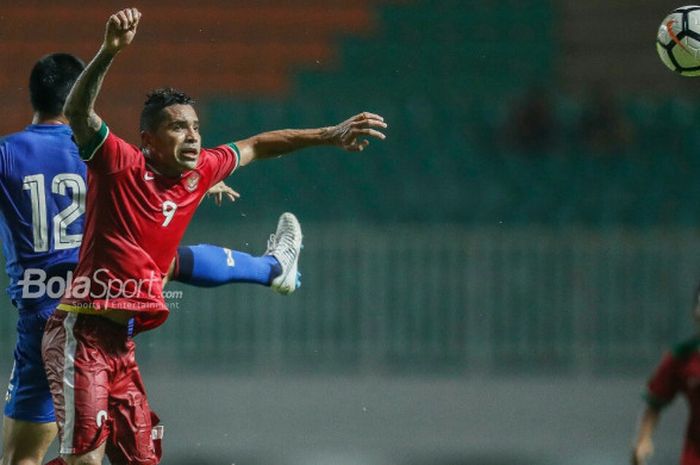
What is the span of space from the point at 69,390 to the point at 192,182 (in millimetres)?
921

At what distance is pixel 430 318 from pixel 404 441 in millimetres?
1524

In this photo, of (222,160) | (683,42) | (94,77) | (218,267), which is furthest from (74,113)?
(683,42)

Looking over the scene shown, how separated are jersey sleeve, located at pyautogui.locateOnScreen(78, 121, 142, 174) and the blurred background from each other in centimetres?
406

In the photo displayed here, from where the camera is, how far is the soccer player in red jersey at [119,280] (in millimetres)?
4961

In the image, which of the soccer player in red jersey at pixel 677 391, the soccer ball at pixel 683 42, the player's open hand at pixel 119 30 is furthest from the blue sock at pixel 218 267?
the soccer ball at pixel 683 42

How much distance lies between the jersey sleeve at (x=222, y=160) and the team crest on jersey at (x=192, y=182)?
0.09 metres

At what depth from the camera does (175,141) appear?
16.9ft

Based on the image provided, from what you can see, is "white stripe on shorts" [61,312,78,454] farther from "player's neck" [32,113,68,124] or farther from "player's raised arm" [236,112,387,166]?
"player's raised arm" [236,112,387,166]

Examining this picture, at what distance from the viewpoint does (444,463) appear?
8.75m

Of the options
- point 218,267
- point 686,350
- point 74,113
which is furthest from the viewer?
point 218,267

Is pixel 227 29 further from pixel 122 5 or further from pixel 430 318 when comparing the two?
pixel 430 318

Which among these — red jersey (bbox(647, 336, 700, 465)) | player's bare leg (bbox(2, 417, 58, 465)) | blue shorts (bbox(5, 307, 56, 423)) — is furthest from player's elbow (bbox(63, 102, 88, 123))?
red jersey (bbox(647, 336, 700, 465))

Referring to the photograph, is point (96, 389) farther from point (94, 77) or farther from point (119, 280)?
point (94, 77)

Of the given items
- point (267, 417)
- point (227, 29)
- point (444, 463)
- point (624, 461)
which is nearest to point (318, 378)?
point (267, 417)
